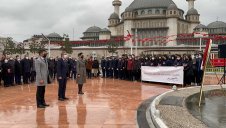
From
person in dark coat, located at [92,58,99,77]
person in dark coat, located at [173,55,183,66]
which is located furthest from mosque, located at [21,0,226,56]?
person in dark coat, located at [173,55,183,66]

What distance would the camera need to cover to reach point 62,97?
11508 millimetres

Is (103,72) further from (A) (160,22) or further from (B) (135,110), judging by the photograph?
(A) (160,22)

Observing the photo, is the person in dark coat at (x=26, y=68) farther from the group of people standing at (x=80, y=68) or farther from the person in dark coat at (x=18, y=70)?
the person in dark coat at (x=18, y=70)

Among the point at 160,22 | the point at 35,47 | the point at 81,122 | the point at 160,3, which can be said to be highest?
the point at 160,3

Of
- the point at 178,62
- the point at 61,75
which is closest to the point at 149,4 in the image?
the point at 178,62

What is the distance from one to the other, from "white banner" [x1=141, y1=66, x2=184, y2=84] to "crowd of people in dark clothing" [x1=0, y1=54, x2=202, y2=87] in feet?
1.83

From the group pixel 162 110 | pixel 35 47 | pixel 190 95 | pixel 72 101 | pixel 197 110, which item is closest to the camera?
pixel 162 110

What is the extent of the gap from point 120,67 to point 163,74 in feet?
17.2

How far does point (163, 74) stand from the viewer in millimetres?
17453

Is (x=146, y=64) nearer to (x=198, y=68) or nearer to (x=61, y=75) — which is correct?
(x=198, y=68)

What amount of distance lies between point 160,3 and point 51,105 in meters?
90.0

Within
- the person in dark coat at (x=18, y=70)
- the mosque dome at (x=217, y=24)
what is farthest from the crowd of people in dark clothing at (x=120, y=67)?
the mosque dome at (x=217, y=24)

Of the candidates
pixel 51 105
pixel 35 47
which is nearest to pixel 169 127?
pixel 51 105

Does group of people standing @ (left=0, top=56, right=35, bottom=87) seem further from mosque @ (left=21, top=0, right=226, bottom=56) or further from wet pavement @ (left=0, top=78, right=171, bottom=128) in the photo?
mosque @ (left=21, top=0, right=226, bottom=56)
